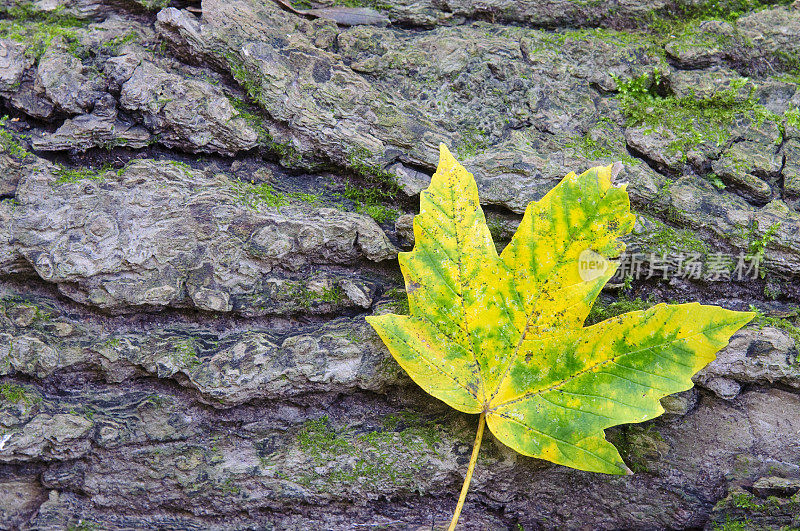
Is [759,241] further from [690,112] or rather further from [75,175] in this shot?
[75,175]

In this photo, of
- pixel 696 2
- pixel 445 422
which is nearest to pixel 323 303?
pixel 445 422

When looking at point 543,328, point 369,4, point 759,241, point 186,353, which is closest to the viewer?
point 543,328

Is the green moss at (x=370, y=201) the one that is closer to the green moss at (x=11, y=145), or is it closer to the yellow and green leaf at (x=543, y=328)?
the yellow and green leaf at (x=543, y=328)

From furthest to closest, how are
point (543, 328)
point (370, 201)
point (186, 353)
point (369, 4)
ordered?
point (369, 4), point (370, 201), point (186, 353), point (543, 328)

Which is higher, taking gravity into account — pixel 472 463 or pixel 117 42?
pixel 117 42

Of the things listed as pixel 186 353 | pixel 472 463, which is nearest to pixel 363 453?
pixel 472 463

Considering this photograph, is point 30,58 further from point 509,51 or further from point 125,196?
point 509,51

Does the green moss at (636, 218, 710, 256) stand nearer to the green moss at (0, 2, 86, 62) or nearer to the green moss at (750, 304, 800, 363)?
the green moss at (750, 304, 800, 363)
